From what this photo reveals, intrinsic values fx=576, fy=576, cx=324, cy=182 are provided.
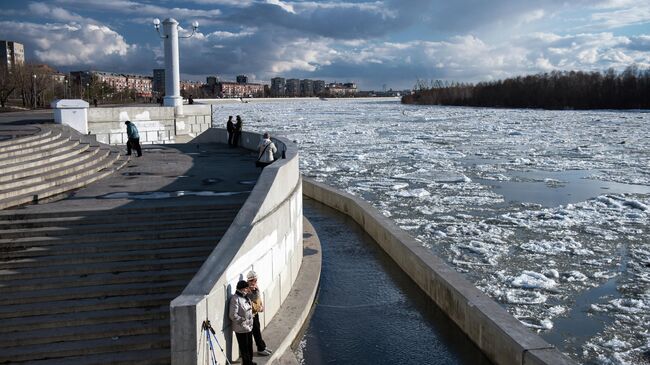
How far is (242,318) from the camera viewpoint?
21.4 feet

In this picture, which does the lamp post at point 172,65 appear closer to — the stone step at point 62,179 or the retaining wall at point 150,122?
the retaining wall at point 150,122

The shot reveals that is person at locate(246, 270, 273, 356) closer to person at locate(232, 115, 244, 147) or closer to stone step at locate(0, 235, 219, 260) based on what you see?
stone step at locate(0, 235, 219, 260)

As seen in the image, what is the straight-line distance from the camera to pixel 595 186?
2038cm

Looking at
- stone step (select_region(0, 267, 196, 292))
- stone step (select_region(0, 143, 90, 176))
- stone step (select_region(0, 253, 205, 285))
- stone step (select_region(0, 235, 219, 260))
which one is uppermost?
stone step (select_region(0, 143, 90, 176))

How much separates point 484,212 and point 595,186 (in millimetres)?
6989

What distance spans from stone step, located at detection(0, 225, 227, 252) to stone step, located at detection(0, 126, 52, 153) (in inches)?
159

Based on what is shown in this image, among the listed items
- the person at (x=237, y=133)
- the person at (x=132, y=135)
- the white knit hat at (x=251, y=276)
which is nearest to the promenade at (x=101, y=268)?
the white knit hat at (x=251, y=276)

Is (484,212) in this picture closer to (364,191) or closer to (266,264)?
(364,191)

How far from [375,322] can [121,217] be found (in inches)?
172

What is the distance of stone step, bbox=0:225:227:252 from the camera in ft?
27.4

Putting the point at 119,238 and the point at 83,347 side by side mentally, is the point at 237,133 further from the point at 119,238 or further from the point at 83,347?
the point at 83,347

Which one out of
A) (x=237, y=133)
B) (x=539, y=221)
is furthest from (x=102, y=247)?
(x=237, y=133)

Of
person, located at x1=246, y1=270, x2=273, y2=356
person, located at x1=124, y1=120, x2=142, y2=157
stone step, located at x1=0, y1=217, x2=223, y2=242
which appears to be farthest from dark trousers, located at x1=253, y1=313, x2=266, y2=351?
person, located at x1=124, y1=120, x2=142, y2=157

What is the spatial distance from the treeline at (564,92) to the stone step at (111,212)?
3767 inches
